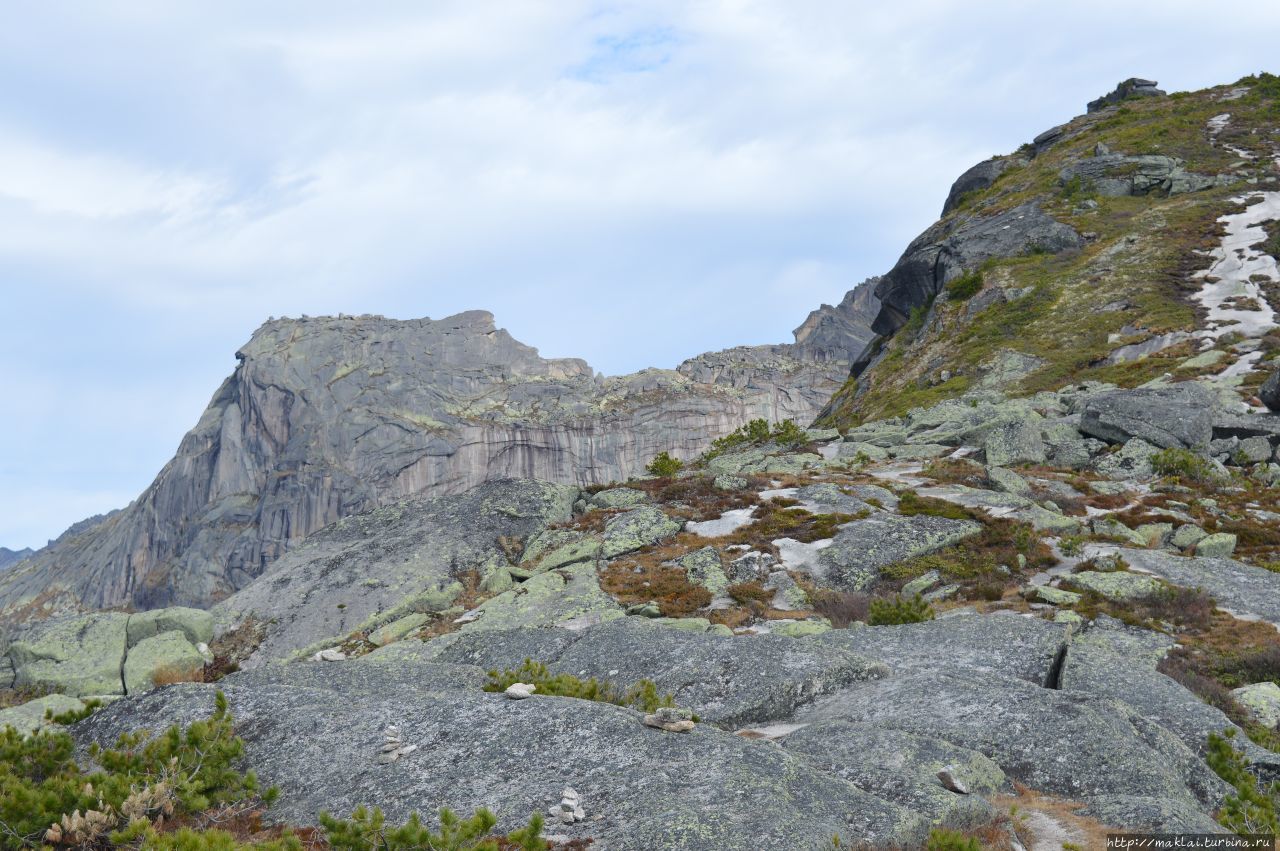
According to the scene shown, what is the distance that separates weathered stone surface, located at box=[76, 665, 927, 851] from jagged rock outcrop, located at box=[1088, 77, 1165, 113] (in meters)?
140

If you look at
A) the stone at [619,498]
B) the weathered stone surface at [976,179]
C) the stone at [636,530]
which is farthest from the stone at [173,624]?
the weathered stone surface at [976,179]

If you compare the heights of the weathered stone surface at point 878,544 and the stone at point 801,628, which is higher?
the weathered stone surface at point 878,544

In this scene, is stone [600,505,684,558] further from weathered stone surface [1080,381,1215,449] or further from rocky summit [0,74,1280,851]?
weathered stone surface [1080,381,1215,449]

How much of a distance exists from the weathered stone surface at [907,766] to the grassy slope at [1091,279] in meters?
47.5

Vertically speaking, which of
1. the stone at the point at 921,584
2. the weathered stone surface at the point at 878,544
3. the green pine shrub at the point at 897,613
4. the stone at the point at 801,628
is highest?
the weathered stone surface at the point at 878,544

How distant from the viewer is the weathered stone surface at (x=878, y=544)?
24.3 metres

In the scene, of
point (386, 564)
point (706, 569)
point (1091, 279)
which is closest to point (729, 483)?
point (706, 569)

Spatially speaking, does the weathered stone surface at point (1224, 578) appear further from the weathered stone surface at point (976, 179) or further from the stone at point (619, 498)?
the weathered stone surface at point (976, 179)

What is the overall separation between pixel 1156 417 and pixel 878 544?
20.2 metres

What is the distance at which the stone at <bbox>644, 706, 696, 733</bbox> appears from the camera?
9875 millimetres

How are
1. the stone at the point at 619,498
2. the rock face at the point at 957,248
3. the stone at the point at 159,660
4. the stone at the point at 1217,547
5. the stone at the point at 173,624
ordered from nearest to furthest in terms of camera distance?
1. the stone at the point at 159,660
2. the stone at the point at 173,624
3. the stone at the point at 1217,547
4. the stone at the point at 619,498
5. the rock face at the point at 957,248

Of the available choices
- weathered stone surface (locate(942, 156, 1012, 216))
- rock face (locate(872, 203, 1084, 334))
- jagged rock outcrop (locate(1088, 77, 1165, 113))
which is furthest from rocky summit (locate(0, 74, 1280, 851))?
jagged rock outcrop (locate(1088, 77, 1165, 113))

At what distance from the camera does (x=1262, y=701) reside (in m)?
14.1

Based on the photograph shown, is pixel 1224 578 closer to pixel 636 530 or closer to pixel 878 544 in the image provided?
pixel 878 544
